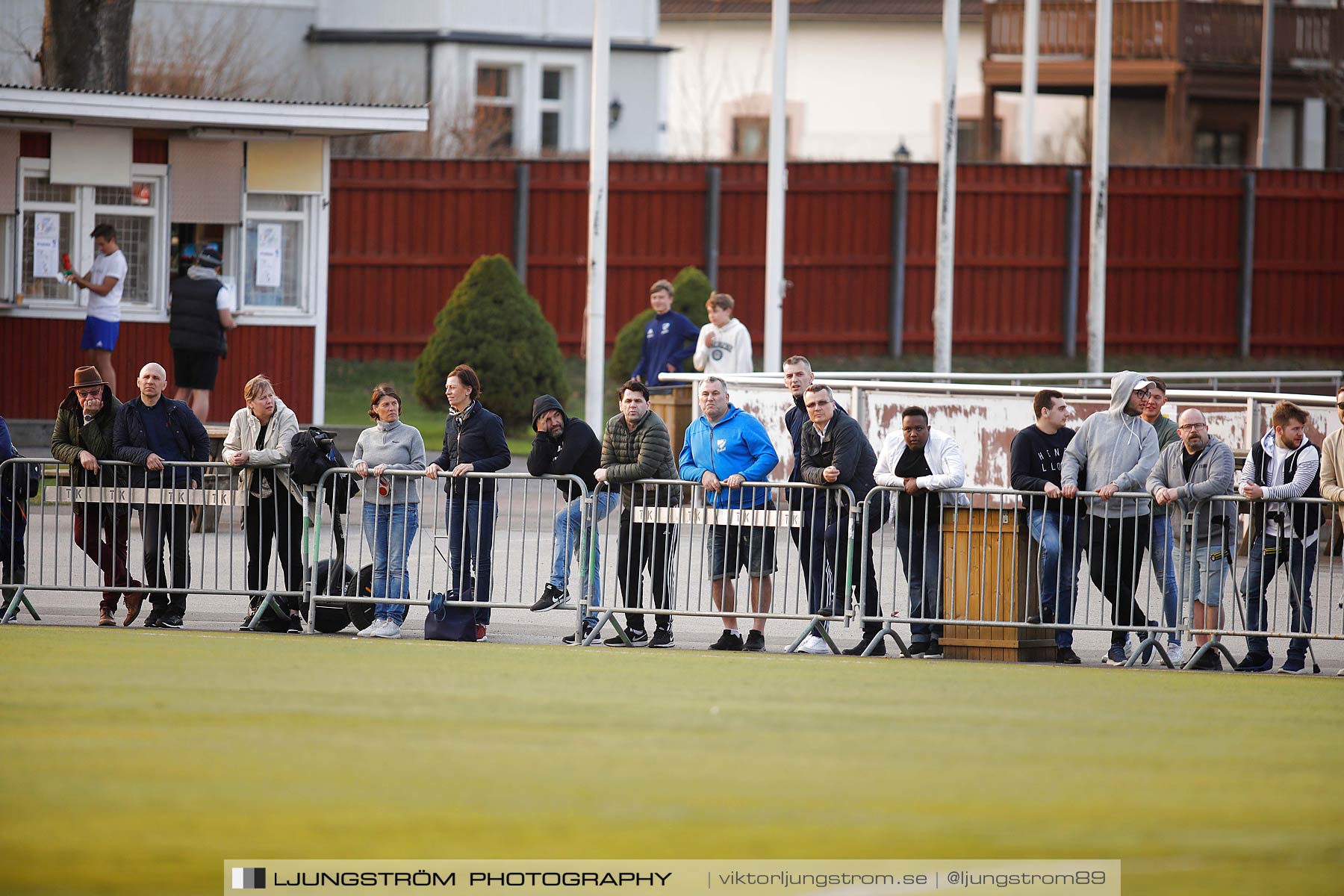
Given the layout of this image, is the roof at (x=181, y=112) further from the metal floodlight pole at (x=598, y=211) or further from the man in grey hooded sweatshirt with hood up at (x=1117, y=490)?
the man in grey hooded sweatshirt with hood up at (x=1117, y=490)

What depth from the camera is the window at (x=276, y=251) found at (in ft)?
68.0

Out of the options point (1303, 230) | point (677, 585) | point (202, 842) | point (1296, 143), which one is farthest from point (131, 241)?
point (1296, 143)

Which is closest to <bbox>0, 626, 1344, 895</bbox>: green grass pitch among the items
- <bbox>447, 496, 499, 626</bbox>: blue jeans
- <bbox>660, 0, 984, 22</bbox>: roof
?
<bbox>447, 496, 499, 626</bbox>: blue jeans

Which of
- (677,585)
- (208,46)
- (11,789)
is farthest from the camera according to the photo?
(208,46)

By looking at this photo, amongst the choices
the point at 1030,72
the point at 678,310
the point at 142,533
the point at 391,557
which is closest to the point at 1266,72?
the point at 1030,72

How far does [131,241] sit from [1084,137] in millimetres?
27005

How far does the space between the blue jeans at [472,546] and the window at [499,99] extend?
81.9ft

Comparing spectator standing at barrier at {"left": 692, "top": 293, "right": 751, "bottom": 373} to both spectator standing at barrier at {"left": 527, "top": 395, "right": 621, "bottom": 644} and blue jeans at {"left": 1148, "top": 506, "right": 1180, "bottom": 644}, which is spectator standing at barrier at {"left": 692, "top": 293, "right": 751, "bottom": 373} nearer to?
spectator standing at barrier at {"left": 527, "top": 395, "right": 621, "bottom": 644}

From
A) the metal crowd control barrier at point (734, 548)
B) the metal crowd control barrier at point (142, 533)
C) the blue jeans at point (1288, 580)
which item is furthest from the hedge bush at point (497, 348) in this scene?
the blue jeans at point (1288, 580)

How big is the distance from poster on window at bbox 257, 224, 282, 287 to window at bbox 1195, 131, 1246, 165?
95.7 ft

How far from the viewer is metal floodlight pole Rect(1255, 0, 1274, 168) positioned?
39.8 metres

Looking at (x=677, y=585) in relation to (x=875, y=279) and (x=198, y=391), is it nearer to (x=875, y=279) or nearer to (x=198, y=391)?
(x=198, y=391)

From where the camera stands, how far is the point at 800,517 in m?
12.3

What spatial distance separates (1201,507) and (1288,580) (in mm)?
710
